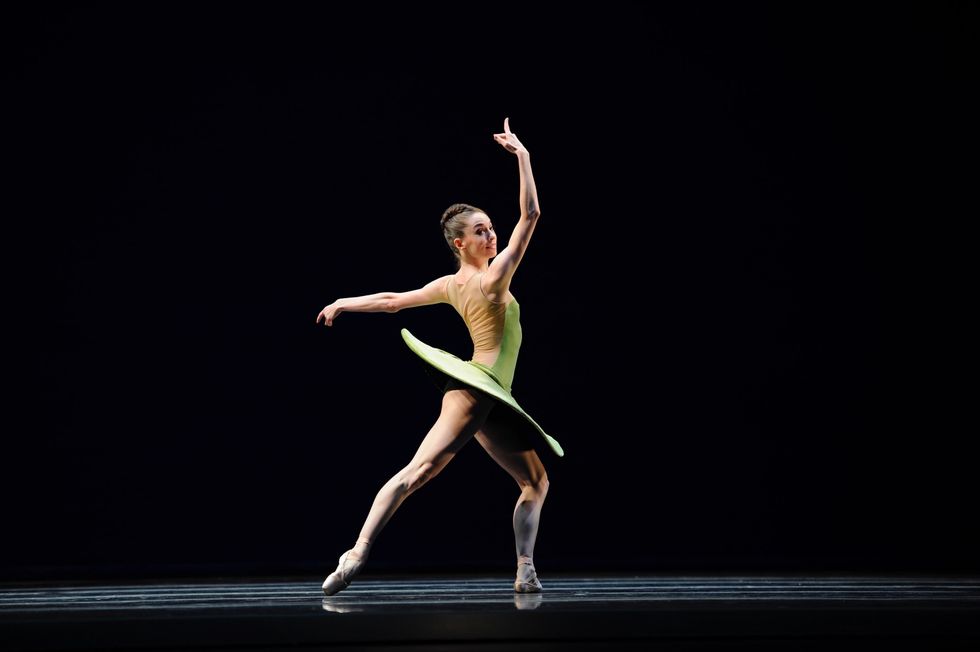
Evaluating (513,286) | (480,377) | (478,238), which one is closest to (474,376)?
(480,377)

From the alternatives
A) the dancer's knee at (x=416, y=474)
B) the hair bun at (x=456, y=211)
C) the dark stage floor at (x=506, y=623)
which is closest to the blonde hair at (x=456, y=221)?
the hair bun at (x=456, y=211)

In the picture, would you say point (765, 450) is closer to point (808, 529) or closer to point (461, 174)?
point (808, 529)

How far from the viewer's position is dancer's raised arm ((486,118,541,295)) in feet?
13.5

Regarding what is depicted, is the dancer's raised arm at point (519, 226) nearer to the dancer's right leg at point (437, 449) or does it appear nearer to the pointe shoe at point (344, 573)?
the dancer's right leg at point (437, 449)

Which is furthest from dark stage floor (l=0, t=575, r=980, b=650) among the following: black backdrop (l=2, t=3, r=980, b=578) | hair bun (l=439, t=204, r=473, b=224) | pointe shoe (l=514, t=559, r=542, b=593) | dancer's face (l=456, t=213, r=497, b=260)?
black backdrop (l=2, t=3, r=980, b=578)

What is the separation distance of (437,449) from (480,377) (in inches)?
11.5

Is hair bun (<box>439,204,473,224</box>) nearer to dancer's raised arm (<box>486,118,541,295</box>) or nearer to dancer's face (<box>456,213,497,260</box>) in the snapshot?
dancer's face (<box>456,213,497,260</box>)

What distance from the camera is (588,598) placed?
4078mm

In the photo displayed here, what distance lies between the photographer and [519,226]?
4.15 meters

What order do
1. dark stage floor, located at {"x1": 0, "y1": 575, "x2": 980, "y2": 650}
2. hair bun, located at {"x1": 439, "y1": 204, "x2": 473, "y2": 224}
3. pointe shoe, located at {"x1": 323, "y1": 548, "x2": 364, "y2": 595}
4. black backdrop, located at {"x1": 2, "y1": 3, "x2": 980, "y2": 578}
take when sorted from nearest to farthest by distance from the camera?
dark stage floor, located at {"x1": 0, "y1": 575, "x2": 980, "y2": 650}, pointe shoe, located at {"x1": 323, "y1": 548, "x2": 364, "y2": 595}, hair bun, located at {"x1": 439, "y1": 204, "x2": 473, "y2": 224}, black backdrop, located at {"x1": 2, "y1": 3, "x2": 980, "y2": 578}

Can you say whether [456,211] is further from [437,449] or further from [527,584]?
[527,584]

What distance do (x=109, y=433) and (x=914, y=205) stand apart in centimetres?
441

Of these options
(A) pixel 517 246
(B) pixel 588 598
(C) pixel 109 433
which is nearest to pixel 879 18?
(A) pixel 517 246

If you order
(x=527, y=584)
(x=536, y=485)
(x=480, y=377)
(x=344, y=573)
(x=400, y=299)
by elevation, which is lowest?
(x=527, y=584)
